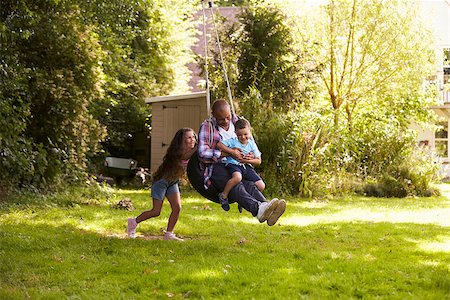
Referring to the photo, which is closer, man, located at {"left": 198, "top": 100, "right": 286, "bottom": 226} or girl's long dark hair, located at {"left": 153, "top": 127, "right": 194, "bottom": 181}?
man, located at {"left": 198, "top": 100, "right": 286, "bottom": 226}

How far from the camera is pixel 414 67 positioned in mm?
23188

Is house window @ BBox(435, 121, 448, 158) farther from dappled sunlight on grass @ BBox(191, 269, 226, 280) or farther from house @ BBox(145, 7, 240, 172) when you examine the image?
dappled sunlight on grass @ BBox(191, 269, 226, 280)

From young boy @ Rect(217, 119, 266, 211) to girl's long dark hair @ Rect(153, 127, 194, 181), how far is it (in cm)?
65

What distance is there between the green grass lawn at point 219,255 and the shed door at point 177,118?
723 centimetres

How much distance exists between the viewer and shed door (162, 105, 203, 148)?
20.4m

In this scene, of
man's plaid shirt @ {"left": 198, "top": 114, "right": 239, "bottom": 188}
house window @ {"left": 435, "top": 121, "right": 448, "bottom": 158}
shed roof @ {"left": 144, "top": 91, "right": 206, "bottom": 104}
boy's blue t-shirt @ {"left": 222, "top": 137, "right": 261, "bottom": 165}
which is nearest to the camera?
man's plaid shirt @ {"left": 198, "top": 114, "right": 239, "bottom": 188}

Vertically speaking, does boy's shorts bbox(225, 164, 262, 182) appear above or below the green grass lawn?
above

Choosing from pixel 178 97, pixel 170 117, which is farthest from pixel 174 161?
pixel 170 117

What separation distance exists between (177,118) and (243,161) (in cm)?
A: 1240

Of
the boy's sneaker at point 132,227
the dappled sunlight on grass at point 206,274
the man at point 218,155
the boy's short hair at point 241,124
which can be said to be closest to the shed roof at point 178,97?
the boy's sneaker at point 132,227

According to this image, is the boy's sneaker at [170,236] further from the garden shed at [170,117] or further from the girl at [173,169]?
the garden shed at [170,117]

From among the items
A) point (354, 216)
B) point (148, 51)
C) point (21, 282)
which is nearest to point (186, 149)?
point (21, 282)

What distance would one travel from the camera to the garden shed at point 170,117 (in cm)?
2031

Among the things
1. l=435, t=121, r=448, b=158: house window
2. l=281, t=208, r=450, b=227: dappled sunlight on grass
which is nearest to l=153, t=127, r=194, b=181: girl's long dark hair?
l=281, t=208, r=450, b=227: dappled sunlight on grass
